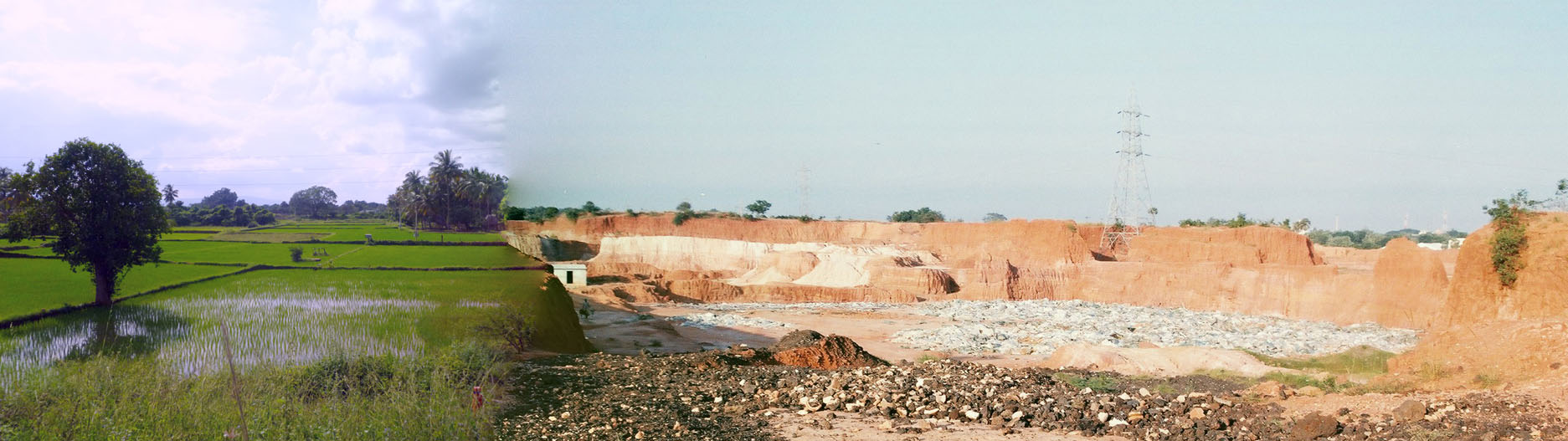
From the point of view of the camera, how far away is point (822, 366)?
65.7ft

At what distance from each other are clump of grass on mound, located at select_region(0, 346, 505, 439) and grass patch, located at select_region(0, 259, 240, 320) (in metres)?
1.39

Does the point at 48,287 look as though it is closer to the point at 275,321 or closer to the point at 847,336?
the point at 275,321

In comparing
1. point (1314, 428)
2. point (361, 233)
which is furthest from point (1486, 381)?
point (361, 233)

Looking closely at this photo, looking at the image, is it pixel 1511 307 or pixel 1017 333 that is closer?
pixel 1511 307

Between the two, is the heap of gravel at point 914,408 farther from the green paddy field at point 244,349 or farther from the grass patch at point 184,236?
the grass patch at point 184,236

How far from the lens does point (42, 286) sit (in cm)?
995

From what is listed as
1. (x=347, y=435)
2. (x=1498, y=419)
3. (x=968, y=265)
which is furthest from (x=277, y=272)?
(x=968, y=265)

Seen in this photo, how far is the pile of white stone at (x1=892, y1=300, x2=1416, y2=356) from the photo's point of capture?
32.1 meters

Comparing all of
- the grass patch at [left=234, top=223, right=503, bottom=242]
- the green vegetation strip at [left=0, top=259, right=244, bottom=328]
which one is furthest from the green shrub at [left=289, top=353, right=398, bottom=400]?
the grass patch at [left=234, top=223, right=503, bottom=242]

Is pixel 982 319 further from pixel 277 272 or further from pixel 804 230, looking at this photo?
pixel 277 272

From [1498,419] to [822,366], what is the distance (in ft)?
41.4

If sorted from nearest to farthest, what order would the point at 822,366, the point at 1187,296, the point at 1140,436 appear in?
the point at 1140,436
the point at 822,366
the point at 1187,296

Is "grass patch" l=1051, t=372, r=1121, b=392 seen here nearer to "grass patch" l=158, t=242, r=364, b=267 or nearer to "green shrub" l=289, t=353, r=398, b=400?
"green shrub" l=289, t=353, r=398, b=400

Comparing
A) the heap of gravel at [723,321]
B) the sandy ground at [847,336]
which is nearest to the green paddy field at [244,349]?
the sandy ground at [847,336]
